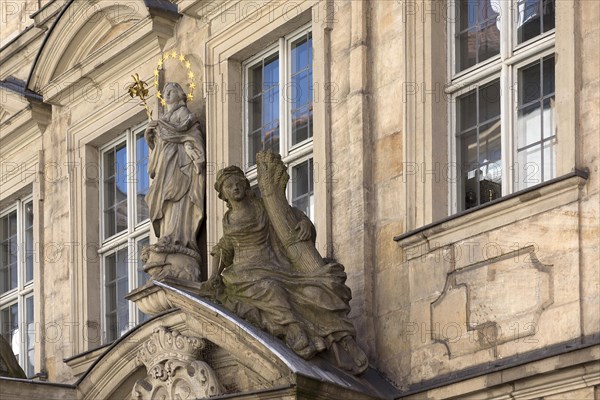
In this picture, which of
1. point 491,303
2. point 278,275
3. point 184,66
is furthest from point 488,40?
point 184,66

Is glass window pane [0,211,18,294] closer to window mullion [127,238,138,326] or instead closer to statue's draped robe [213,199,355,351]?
window mullion [127,238,138,326]

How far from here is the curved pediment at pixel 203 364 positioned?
14289 millimetres

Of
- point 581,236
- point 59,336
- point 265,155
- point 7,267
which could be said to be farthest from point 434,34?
point 7,267

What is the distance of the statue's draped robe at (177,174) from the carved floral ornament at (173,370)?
5.87 ft

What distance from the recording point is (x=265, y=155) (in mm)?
15148

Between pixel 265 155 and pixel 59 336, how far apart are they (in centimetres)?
499

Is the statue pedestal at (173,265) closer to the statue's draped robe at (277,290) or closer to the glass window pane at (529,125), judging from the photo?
the statue's draped robe at (277,290)

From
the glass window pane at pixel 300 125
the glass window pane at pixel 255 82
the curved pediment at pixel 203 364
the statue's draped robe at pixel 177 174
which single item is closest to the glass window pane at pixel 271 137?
the glass window pane at pixel 300 125

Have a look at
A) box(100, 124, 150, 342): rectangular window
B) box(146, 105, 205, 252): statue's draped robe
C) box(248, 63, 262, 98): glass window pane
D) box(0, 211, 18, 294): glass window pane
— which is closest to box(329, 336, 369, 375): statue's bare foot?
box(146, 105, 205, 252): statue's draped robe

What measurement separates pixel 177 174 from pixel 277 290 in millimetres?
3094

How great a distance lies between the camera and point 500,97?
48.4 feet

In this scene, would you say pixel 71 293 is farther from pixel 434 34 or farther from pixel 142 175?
pixel 434 34

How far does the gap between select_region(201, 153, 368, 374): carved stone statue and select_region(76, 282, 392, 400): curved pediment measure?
0.14 metres

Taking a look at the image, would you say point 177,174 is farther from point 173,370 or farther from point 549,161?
point 549,161
